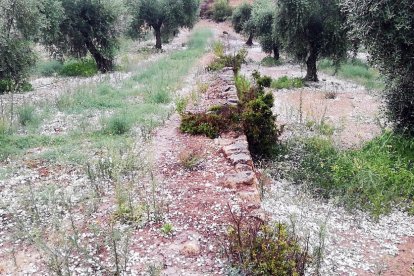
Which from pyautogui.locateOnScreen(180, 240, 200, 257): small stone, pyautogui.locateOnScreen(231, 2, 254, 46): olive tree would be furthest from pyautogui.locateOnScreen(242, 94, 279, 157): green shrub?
pyautogui.locateOnScreen(231, 2, 254, 46): olive tree

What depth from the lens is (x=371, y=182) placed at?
20.6 feet

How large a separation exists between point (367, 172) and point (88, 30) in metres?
15.5

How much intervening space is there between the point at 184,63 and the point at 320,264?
552 inches

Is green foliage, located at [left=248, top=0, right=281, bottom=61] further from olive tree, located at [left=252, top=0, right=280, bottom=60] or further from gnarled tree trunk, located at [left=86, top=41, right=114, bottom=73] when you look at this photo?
gnarled tree trunk, located at [left=86, top=41, right=114, bottom=73]

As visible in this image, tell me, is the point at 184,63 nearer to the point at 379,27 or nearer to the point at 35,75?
the point at 35,75

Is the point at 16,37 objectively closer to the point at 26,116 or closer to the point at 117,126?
the point at 26,116

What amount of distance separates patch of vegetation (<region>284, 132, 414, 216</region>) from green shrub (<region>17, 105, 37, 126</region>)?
610 centimetres

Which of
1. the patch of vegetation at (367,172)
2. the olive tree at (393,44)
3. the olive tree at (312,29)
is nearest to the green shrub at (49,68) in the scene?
the olive tree at (312,29)

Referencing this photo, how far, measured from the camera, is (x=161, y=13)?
25.9 meters

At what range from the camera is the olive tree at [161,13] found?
2542 cm

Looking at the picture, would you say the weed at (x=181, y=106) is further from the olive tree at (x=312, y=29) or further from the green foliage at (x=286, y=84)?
the olive tree at (x=312, y=29)

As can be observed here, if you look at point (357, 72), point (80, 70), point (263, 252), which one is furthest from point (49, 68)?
point (263, 252)

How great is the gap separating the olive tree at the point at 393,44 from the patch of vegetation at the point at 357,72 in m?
8.70

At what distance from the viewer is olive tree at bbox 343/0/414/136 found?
21.5 ft
